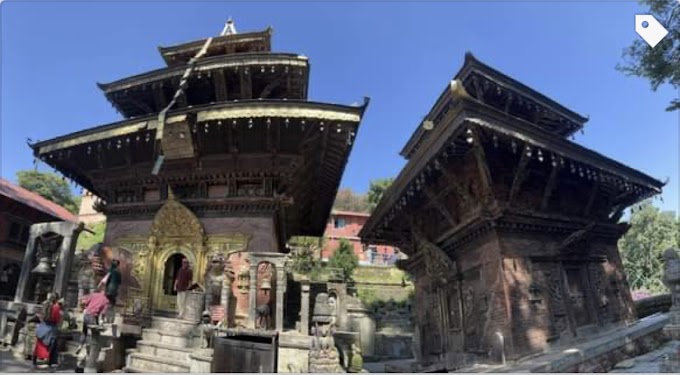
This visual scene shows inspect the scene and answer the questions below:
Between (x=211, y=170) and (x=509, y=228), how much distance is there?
915cm

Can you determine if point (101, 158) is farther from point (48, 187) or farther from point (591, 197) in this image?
point (48, 187)

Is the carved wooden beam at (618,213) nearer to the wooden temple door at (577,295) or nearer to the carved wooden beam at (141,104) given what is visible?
the wooden temple door at (577,295)

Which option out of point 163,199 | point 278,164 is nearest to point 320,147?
point 278,164

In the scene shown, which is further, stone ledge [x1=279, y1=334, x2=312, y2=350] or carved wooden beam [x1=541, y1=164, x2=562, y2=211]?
carved wooden beam [x1=541, y1=164, x2=562, y2=211]

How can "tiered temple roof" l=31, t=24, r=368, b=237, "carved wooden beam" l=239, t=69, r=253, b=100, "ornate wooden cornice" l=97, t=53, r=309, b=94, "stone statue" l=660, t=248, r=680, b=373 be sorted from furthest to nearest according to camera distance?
"carved wooden beam" l=239, t=69, r=253, b=100 < "ornate wooden cornice" l=97, t=53, r=309, b=94 < "tiered temple roof" l=31, t=24, r=368, b=237 < "stone statue" l=660, t=248, r=680, b=373

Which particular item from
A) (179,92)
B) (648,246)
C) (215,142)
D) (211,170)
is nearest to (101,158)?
(179,92)

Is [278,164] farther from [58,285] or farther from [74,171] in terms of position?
[74,171]

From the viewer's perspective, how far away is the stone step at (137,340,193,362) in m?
8.91

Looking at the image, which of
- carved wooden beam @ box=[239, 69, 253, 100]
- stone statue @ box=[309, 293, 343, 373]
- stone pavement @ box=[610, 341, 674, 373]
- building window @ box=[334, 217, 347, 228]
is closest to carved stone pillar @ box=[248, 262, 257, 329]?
stone statue @ box=[309, 293, 343, 373]

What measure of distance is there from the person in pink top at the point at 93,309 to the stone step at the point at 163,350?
110cm

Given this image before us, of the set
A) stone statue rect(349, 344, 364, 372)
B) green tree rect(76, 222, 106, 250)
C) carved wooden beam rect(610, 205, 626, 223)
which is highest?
green tree rect(76, 222, 106, 250)

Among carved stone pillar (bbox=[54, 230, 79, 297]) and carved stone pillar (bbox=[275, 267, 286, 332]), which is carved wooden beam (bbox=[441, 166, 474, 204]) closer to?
carved stone pillar (bbox=[275, 267, 286, 332])

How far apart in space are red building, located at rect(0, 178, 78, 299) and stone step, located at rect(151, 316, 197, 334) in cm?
1428

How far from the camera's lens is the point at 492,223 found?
10.4 meters
